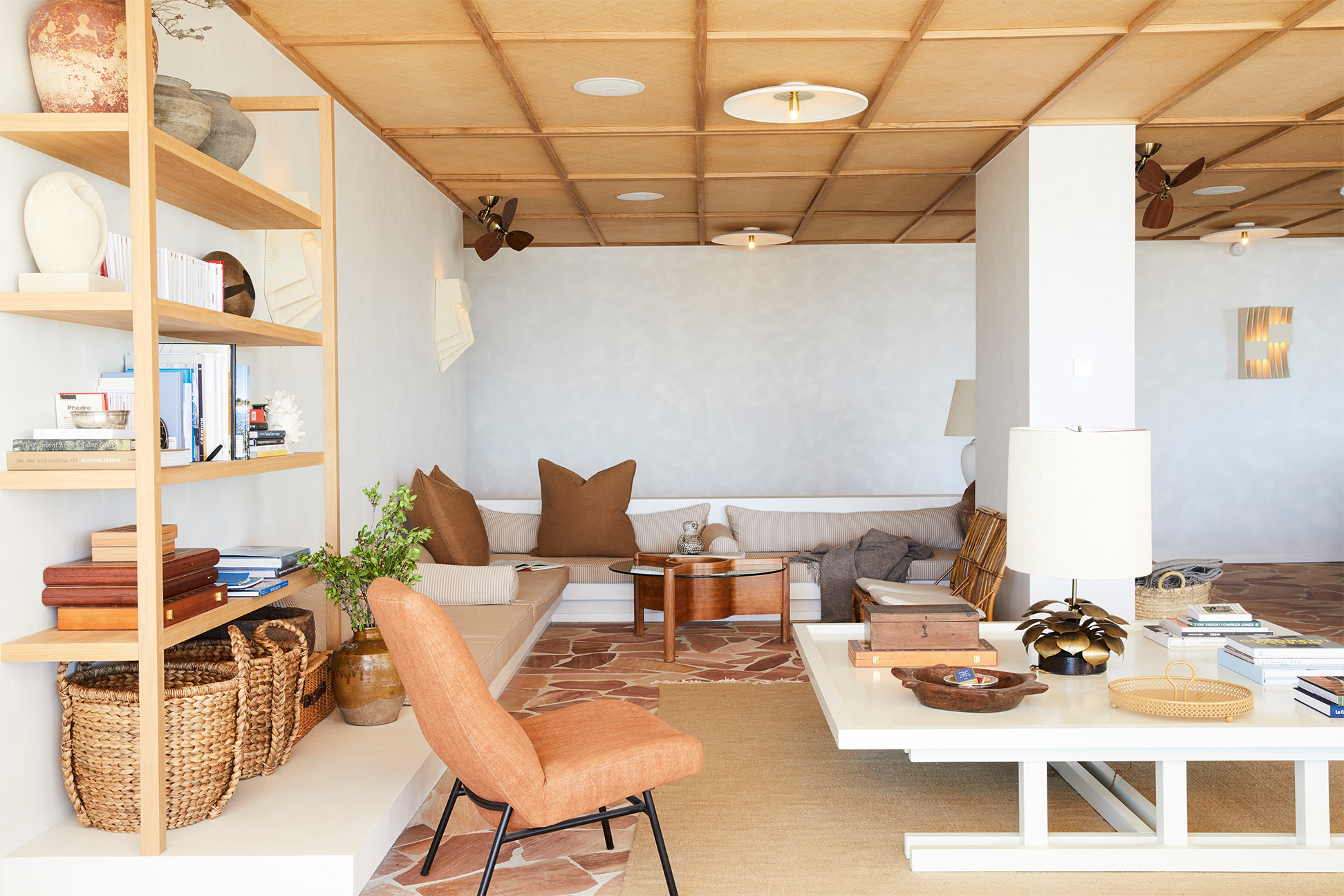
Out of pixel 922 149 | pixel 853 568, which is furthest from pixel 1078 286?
pixel 853 568

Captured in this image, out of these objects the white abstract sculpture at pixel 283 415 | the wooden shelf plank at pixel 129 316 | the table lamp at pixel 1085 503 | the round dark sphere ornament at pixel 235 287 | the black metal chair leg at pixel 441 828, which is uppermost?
the round dark sphere ornament at pixel 235 287

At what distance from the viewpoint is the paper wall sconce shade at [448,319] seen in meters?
6.57

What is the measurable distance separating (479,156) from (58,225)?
350cm

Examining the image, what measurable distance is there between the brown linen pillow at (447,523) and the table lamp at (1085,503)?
327cm

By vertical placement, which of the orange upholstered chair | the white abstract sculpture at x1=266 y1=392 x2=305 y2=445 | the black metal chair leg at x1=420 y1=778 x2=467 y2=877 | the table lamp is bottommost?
the black metal chair leg at x1=420 y1=778 x2=467 y2=877

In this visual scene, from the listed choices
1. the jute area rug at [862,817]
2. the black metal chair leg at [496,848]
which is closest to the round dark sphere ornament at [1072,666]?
the jute area rug at [862,817]

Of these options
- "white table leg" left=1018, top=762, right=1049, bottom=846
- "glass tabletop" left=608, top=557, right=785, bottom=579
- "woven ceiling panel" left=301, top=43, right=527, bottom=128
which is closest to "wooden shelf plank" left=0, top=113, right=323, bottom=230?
"woven ceiling panel" left=301, top=43, right=527, bottom=128

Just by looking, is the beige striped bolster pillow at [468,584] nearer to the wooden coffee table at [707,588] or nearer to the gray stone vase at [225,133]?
the wooden coffee table at [707,588]

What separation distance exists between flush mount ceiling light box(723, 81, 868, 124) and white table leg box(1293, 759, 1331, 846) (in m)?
2.89

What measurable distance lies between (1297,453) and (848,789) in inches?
283

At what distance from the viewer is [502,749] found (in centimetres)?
231

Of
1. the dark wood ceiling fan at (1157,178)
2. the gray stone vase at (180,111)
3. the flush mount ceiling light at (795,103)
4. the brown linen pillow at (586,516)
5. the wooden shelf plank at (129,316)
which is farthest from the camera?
the brown linen pillow at (586,516)

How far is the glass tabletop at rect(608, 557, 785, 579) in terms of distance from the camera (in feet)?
18.0

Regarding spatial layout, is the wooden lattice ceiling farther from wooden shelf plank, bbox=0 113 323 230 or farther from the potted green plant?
the potted green plant
